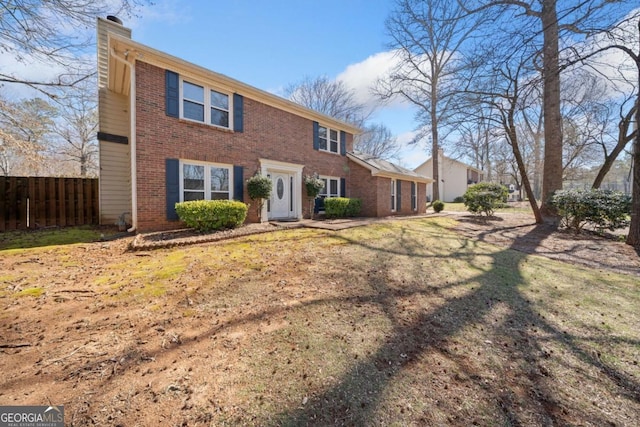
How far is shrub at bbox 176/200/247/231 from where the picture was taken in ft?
23.6

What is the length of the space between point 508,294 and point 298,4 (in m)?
10.8

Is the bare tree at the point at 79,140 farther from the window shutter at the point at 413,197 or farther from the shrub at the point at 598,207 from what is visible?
the shrub at the point at 598,207

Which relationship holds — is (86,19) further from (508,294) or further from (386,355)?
(508,294)

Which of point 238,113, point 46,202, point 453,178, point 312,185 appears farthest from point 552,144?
point 453,178

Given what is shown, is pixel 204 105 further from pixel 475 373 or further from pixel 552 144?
pixel 552 144

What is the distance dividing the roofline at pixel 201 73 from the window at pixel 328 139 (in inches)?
46.6

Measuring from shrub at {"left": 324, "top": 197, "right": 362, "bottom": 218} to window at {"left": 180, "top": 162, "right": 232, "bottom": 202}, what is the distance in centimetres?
462

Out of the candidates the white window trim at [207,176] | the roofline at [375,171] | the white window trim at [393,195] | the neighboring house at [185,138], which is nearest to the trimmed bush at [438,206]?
the roofline at [375,171]

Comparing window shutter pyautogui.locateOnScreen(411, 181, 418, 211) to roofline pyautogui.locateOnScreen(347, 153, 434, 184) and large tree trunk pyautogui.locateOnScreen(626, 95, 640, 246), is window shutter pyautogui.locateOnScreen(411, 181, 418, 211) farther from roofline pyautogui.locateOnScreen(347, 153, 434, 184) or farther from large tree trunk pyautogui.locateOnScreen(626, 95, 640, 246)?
large tree trunk pyautogui.locateOnScreen(626, 95, 640, 246)

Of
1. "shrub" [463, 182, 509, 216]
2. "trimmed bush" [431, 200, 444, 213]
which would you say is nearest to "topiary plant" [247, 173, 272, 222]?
"shrub" [463, 182, 509, 216]

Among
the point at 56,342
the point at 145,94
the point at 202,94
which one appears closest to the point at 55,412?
the point at 56,342

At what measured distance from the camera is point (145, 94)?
738cm

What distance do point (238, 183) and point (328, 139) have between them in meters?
6.05

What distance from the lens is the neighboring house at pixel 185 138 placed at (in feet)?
24.1
